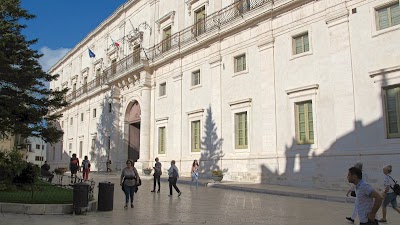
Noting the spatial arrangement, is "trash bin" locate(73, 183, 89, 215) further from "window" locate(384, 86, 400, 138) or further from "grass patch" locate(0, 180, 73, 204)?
"window" locate(384, 86, 400, 138)

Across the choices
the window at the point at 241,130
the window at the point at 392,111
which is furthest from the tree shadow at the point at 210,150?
the window at the point at 392,111

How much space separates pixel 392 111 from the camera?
13.9 metres

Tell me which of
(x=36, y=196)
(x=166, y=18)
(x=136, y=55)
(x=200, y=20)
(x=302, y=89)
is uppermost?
(x=166, y=18)

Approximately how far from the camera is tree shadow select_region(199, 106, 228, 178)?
21250 millimetres

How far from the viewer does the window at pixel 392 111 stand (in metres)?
13.7

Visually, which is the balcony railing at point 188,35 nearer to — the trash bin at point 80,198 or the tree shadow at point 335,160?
the tree shadow at point 335,160

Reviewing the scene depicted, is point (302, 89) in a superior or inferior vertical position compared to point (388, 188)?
superior

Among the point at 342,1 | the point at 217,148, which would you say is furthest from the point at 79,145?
the point at 342,1

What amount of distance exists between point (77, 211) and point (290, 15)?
44.2 feet

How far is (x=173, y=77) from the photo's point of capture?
85.3 ft

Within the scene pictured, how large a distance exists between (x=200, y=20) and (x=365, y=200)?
69.9 feet

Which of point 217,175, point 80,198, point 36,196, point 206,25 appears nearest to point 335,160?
point 217,175

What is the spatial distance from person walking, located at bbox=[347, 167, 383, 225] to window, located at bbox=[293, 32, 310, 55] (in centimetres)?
1340

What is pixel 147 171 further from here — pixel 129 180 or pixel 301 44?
pixel 129 180
